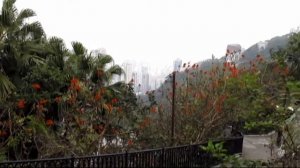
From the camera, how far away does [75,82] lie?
9711 millimetres

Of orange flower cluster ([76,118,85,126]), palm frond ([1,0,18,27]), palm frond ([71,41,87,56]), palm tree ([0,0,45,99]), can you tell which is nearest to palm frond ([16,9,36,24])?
palm tree ([0,0,45,99])

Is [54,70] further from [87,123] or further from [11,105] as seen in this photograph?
[87,123]

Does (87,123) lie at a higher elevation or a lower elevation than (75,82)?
lower

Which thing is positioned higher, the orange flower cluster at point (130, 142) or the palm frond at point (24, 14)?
the palm frond at point (24, 14)

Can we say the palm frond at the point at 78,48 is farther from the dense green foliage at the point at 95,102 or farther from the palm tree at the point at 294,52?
the palm tree at the point at 294,52

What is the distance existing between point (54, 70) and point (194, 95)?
4927 mm

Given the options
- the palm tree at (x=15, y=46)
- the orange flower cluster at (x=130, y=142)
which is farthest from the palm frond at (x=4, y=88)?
the orange flower cluster at (x=130, y=142)

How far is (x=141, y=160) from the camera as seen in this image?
7422mm

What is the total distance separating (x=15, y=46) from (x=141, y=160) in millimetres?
7514

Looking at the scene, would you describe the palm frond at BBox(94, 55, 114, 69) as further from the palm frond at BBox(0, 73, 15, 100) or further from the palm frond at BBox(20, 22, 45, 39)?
the palm frond at BBox(0, 73, 15, 100)

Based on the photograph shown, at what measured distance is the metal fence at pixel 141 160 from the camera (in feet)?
20.7

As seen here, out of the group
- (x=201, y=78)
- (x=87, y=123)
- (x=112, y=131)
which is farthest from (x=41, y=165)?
(x=201, y=78)

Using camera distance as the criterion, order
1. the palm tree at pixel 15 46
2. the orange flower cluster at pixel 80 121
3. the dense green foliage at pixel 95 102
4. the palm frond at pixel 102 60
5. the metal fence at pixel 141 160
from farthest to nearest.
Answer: the palm frond at pixel 102 60
the palm tree at pixel 15 46
the orange flower cluster at pixel 80 121
the dense green foliage at pixel 95 102
the metal fence at pixel 141 160

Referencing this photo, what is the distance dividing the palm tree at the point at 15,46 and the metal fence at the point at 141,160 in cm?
679
